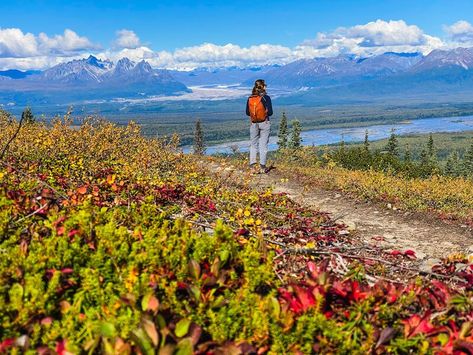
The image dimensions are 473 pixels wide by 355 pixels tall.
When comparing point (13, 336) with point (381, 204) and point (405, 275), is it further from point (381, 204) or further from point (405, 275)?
point (381, 204)

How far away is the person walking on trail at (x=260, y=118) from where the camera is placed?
45.6 ft

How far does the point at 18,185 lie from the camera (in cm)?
602

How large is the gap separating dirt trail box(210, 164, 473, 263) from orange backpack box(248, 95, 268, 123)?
315 centimetres

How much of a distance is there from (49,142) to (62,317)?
29.6ft

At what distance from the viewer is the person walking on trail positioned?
1389cm

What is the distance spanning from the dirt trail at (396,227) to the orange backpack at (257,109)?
10.3ft

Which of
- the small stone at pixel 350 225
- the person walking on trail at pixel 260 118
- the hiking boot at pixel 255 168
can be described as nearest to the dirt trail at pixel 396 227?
the small stone at pixel 350 225

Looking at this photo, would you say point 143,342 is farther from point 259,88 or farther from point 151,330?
point 259,88

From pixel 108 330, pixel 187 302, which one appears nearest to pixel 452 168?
pixel 187 302

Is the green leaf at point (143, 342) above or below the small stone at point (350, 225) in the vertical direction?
above

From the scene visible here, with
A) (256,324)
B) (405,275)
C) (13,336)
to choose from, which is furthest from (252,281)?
(405,275)

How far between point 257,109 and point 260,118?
12.0 inches

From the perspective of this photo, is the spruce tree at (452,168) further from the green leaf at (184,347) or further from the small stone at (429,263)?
the green leaf at (184,347)

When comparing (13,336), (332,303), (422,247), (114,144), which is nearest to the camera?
(13,336)
